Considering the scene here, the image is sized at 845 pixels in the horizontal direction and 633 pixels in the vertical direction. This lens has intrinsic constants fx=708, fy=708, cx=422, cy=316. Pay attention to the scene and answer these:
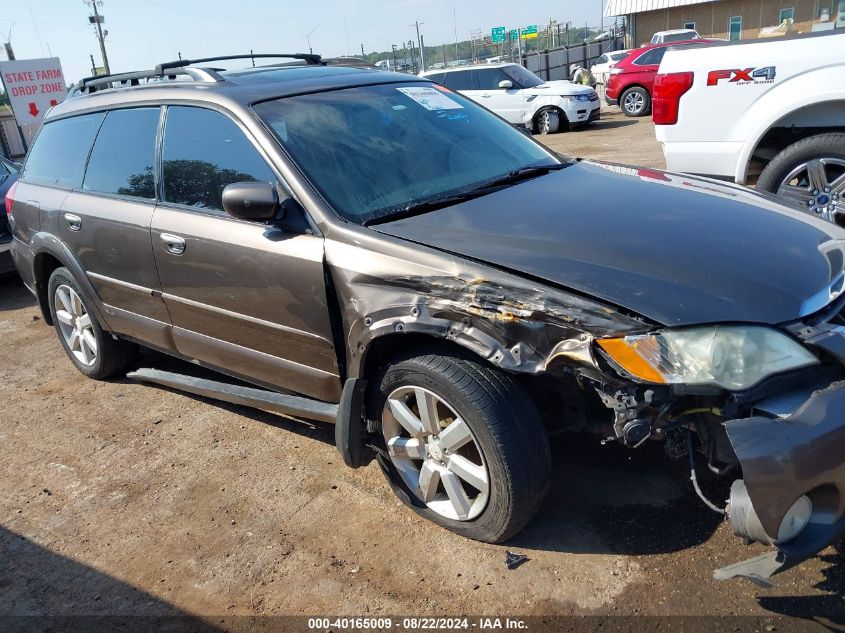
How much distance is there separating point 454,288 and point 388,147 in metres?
1.07

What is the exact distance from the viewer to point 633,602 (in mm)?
Result: 2410

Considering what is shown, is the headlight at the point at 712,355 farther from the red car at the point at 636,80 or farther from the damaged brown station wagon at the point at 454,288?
the red car at the point at 636,80

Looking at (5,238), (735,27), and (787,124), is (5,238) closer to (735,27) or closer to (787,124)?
(787,124)

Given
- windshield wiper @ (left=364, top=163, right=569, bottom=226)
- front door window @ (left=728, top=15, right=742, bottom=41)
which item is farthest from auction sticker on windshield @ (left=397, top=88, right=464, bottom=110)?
front door window @ (left=728, top=15, right=742, bottom=41)

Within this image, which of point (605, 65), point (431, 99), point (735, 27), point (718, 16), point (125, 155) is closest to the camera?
point (431, 99)

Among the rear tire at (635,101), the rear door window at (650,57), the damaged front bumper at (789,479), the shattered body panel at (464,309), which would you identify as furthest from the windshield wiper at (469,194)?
the rear tire at (635,101)

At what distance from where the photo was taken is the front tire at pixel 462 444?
8.17 feet

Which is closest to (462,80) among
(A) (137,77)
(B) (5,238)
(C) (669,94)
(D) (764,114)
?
(B) (5,238)

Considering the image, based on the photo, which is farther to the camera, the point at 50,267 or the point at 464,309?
the point at 50,267

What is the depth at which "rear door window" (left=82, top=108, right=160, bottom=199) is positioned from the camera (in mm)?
3729

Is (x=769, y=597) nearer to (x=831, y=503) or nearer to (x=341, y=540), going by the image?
(x=831, y=503)

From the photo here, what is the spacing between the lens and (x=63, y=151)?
450 cm

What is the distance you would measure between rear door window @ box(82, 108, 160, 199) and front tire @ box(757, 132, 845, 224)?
3.82 meters

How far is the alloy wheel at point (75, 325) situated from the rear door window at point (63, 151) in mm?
728
